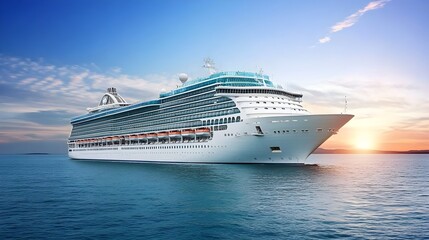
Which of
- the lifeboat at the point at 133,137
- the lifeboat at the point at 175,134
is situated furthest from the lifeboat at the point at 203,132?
the lifeboat at the point at 133,137

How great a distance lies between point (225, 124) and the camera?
65.2m

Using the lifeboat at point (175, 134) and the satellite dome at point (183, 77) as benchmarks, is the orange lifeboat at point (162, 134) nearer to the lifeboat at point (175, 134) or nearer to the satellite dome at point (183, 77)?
the lifeboat at point (175, 134)

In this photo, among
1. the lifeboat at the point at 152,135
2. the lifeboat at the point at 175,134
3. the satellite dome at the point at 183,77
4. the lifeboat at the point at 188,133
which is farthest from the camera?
the satellite dome at the point at 183,77

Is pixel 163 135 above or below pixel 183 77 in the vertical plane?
below

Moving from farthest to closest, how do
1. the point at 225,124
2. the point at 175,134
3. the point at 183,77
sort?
the point at 183,77, the point at 175,134, the point at 225,124

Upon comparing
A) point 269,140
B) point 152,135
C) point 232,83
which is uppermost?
point 232,83

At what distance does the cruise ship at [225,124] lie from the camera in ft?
192

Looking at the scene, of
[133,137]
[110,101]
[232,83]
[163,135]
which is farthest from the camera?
[110,101]

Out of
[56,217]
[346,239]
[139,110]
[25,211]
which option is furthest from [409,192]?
[139,110]

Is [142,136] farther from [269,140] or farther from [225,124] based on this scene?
[269,140]

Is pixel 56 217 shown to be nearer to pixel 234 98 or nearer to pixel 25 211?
pixel 25 211

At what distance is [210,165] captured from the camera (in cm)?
6769

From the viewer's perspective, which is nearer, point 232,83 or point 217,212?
point 217,212

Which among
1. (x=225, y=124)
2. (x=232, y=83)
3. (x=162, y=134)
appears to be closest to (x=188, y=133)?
(x=162, y=134)
